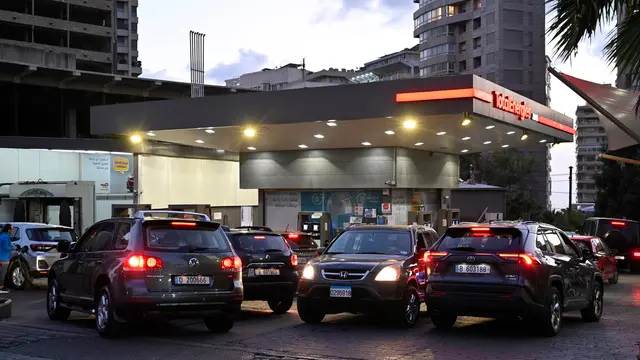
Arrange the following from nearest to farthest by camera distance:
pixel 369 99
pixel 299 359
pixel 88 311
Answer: pixel 299 359
pixel 88 311
pixel 369 99

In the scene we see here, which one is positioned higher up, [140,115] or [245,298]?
[140,115]

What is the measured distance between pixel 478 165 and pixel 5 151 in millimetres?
44032

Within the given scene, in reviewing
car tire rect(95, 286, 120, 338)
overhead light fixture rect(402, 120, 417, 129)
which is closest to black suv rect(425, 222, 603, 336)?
car tire rect(95, 286, 120, 338)

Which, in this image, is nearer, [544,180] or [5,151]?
[5,151]

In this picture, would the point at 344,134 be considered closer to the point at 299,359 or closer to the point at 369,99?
the point at 369,99

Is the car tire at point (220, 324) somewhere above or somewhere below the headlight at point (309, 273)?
below

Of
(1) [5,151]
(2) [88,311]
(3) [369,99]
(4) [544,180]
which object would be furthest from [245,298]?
(4) [544,180]

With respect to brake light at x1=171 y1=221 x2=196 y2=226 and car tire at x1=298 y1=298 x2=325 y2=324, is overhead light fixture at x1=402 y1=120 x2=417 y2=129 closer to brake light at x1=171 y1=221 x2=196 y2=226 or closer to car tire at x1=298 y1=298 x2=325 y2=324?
car tire at x1=298 y1=298 x2=325 y2=324

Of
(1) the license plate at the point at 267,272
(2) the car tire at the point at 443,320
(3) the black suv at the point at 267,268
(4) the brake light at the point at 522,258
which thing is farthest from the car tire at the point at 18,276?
(4) the brake light at the point at 522,258

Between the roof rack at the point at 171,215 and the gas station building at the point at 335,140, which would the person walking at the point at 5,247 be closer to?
the gas station building at the point at 335,140

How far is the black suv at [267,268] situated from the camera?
44.9 ft

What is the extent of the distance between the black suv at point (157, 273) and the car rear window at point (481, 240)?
3178 millimetres

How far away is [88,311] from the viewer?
11.8 metres

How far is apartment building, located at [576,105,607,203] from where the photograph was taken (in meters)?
138
